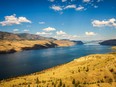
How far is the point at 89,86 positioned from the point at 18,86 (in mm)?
30561

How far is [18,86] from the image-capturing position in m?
77.1

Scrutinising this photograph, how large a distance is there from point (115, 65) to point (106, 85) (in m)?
22.8

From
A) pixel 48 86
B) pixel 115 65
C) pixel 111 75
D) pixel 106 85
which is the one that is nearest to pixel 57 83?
pixel 48 86

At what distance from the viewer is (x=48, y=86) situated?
238ft

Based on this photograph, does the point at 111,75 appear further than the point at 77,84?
Yes

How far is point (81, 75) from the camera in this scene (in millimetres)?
80312

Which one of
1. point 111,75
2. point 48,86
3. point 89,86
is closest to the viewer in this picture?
point 89,86

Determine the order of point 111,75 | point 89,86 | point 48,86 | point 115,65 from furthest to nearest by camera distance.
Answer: point 115,65 → point 111,75 → point 48,86 → point 89,86

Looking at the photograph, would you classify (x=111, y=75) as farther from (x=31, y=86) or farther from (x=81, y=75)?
(x=31, y=86)

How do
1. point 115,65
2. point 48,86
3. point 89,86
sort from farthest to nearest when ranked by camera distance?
point 115,65 < point 48,86 < point 89,86

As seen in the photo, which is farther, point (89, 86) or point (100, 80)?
point (100, 80)

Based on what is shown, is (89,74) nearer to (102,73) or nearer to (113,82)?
(102,73)

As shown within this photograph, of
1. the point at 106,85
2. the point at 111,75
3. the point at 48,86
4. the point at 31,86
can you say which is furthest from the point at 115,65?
the point at 31,86

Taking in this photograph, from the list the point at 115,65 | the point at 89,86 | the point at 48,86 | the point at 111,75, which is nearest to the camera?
the point at 89,86
